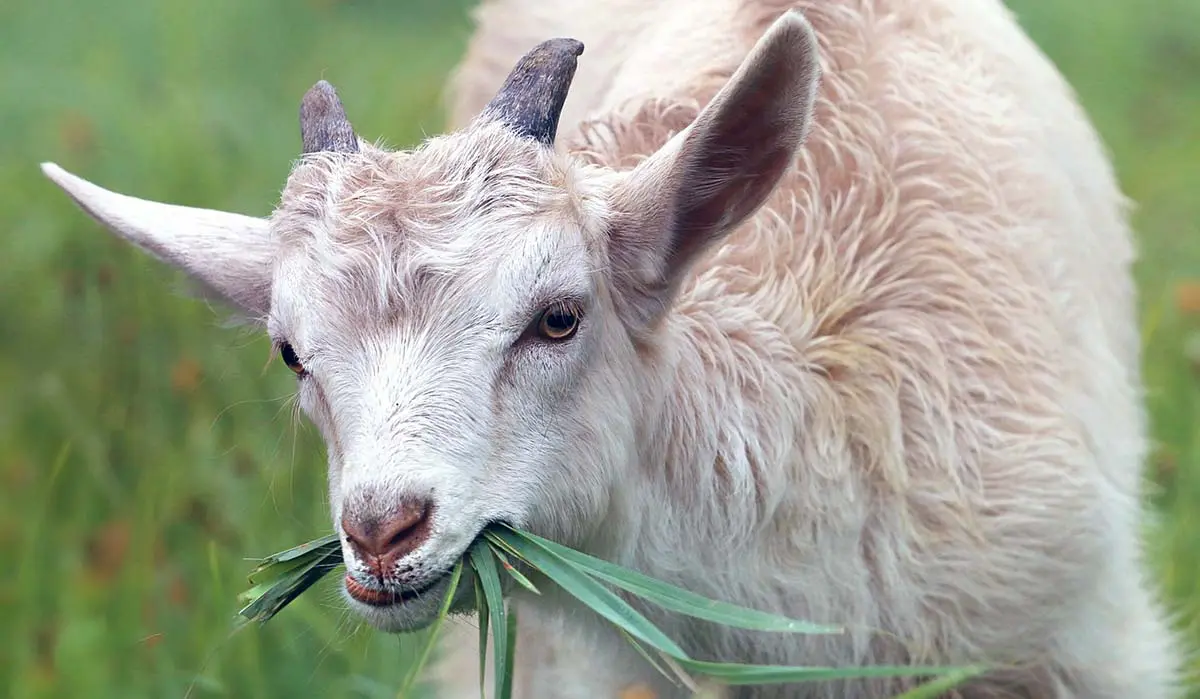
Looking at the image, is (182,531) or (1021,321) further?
(182,531)

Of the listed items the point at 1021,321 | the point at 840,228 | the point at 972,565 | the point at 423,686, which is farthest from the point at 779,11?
the point at 423,686

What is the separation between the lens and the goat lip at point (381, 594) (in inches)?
118

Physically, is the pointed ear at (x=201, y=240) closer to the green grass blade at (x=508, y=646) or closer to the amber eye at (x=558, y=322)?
the amber eye at (x=558, y=322)

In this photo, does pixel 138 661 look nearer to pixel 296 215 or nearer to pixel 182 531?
pixel 182 531

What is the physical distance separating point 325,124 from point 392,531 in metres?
1.05

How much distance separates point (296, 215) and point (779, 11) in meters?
1.68

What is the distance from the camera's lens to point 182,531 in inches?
228

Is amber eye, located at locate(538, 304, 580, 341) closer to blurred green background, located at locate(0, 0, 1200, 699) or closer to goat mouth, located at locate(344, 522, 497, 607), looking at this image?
goat mouth, located at locate(344, 522, 497, 607)

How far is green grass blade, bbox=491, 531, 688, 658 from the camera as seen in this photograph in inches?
124

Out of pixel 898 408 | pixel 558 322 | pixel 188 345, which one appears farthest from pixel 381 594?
pixel 188 345

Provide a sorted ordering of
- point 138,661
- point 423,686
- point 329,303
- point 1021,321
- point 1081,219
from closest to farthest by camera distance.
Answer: point 329,303 < point 1021,321 < point 1081,219 < point 138,661 < point 423,686

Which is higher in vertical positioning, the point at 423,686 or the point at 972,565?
the point at 972,565

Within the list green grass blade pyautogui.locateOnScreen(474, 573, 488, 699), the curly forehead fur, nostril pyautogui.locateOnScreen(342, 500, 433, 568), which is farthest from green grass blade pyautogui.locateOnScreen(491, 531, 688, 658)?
the curly forehead fur

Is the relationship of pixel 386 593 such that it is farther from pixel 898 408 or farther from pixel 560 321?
pixel 898 408
